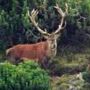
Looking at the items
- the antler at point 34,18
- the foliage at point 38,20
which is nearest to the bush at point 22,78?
the antler at point 34,18

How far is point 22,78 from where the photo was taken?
14.5m

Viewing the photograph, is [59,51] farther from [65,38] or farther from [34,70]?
[34,70]

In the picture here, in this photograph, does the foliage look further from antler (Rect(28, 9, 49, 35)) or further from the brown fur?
the brown fur

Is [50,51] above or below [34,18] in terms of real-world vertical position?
below

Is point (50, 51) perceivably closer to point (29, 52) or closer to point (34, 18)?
point (29, 52)

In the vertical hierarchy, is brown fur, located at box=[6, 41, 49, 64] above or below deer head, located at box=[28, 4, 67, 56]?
below

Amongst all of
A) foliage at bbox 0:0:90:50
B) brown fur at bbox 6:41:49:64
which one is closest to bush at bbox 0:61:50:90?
brown fur at bbox 6:41:49:64

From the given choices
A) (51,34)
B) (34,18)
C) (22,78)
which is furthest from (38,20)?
(22,78)

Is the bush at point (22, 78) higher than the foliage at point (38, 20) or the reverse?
the reverse

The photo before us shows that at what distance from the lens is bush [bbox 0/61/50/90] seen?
1444cm

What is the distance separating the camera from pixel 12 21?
57.0 ft

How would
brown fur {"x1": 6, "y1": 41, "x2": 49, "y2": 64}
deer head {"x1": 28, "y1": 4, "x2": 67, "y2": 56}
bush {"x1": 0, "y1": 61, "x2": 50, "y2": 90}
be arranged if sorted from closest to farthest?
Result: bush {"x1": 0, "y1": 61, "x2": 50, "y2": 90}
deer head {"x1": 28, "y1": 4, "x2": 67, "y2": 56}
brown fur {"x1": 6, "y1": 41, "x2": 49, "y2": 64}

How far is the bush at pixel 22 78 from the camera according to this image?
1444 cm

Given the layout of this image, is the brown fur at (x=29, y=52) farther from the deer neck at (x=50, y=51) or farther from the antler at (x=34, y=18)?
the antler at (x=34, y=18)
